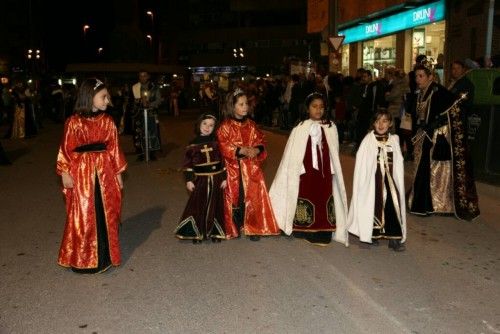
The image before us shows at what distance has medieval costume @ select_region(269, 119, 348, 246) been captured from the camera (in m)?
6.39

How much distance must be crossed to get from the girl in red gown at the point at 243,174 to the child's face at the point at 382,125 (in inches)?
47.6

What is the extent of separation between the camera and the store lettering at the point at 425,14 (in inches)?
692

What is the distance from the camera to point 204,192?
6359 millimetres

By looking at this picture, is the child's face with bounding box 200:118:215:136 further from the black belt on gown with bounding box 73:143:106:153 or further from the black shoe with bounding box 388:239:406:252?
the black shoe with bounding box 388:239:406:252

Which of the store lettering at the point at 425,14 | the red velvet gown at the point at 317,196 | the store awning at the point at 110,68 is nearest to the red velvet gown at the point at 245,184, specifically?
the red velvet gown at the point at 317,196

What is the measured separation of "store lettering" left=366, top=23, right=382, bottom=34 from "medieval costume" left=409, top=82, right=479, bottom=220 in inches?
588

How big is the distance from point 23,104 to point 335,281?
17.0 metres

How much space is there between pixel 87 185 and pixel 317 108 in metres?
2.44

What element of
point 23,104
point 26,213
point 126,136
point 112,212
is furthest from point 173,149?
point 112,212

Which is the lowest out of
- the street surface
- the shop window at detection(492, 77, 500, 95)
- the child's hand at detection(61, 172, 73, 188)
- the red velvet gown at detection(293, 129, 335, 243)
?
the street surface

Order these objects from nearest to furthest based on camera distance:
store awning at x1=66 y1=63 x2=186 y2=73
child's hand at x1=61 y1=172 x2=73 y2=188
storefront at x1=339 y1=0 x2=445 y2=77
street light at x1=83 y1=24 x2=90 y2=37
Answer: child's hand at x1=61 y1=172 x2=73 y2=188 < storefront at x1=339 y1=0 x2=445 y2=77 < store awning at x1=66 y1=63 x2=186 y2=73 < street light at x1=83 y1=24 x2=90 y2=37

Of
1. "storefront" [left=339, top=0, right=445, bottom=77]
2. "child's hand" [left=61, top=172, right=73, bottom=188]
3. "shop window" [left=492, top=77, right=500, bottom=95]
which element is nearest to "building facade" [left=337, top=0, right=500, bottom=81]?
"storefront" [left=339, top=0, right=445, bottom=77]

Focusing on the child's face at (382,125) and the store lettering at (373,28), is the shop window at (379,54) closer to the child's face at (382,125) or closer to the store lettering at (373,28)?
the store lettering at (373,28)

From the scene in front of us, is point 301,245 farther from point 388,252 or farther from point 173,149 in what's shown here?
point 173,149
